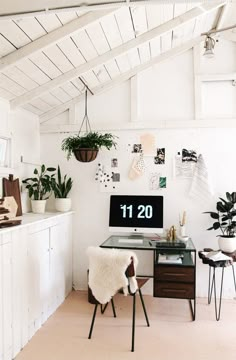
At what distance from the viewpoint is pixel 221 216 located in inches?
152

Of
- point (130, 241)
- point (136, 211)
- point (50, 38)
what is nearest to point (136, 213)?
point (136, 211)

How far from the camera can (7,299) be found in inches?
101

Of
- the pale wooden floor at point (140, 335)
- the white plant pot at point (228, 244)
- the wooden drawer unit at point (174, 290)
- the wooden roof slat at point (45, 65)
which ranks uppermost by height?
the wooden roof slat at point (45, 65)

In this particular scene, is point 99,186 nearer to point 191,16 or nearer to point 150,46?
point 150,46

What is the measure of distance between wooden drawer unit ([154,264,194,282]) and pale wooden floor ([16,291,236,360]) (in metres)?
0.42

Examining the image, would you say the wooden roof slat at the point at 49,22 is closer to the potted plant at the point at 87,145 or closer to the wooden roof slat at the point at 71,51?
the wooden roof slat at the point at 71,51

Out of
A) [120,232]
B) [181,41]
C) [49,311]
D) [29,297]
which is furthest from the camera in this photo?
[120,232]

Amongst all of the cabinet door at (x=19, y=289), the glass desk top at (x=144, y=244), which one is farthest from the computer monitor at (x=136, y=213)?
the cabinet door at (x=19, y=289)

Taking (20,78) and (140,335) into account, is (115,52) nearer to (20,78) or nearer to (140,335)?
(20,78)

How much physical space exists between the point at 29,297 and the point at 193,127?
2580 millimetres

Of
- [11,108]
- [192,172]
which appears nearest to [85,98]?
[11,108]

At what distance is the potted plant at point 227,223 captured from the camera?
3.57 m

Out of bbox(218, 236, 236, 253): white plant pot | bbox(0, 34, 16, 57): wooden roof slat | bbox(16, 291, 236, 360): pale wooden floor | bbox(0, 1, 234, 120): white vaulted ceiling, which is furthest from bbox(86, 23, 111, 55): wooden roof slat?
bbox(16, 291, 236, 360): pale wooden floor

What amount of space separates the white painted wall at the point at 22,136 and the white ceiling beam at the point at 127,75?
0.22 metres
